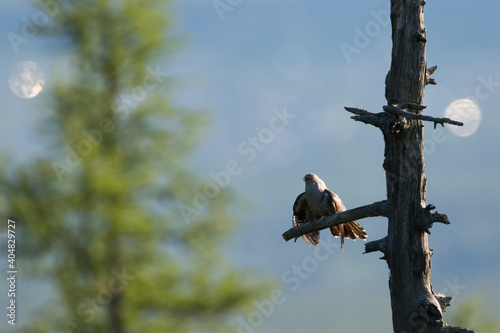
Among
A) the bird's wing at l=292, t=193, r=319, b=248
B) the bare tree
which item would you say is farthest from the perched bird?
the bare tree

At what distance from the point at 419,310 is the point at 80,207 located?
7144mm

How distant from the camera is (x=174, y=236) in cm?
1098

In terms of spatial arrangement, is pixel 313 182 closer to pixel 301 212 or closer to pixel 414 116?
pixel 301 212

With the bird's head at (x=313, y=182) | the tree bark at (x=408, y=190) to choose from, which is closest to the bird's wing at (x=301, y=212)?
the bird's head at (x=313, y=182)

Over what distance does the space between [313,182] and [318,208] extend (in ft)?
1.68

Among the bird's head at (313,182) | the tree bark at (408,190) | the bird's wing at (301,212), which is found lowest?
the tree bark at (408,190)

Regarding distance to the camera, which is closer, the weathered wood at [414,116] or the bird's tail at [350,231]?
the weathered wood at [414,116]

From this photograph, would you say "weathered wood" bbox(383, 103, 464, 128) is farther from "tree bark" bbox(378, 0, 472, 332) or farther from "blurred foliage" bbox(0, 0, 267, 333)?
"blurred foliage" bbox(0, 0, 267, 333)

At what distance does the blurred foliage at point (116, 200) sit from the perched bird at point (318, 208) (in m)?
2.43

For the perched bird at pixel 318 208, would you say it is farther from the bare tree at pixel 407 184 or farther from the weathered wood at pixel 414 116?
the weathered wood at pixel 414 116

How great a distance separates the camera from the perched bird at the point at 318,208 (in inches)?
315

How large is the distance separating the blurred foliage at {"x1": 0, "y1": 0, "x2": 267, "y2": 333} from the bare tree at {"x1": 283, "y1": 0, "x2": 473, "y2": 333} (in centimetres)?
522

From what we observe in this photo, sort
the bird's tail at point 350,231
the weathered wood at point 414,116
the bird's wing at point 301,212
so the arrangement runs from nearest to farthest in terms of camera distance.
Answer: the weathered wood at point 414,116
the bird's tail at point 350,231
the bird's wing at point 301,212

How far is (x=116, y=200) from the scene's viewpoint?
10.7 metres
